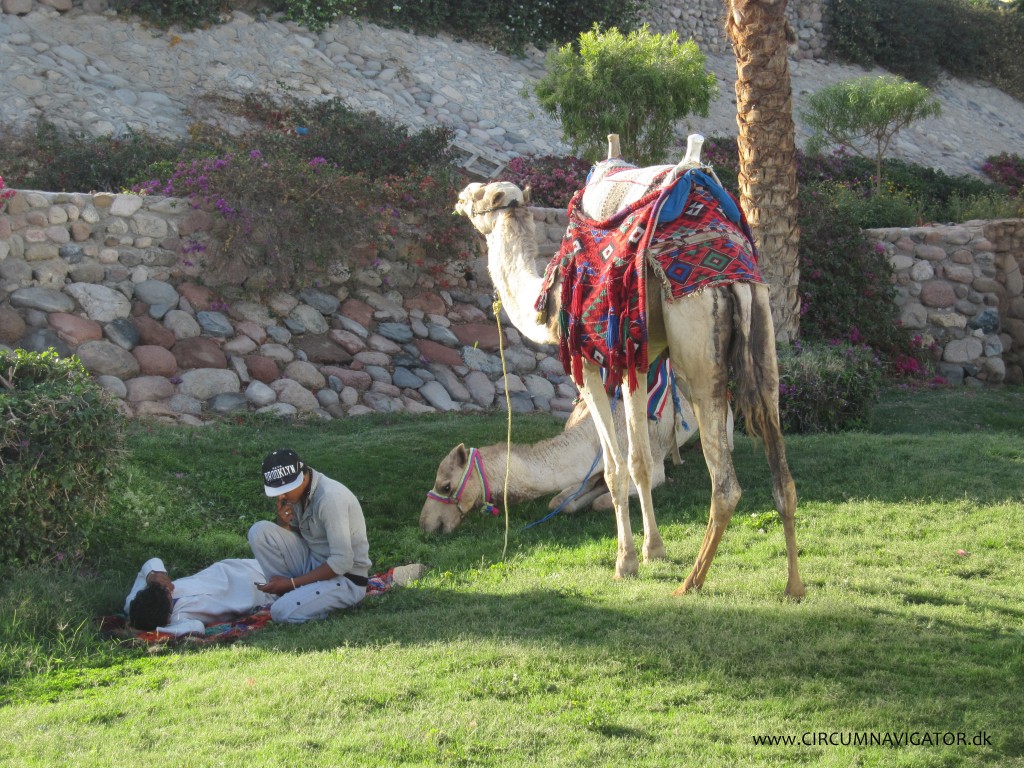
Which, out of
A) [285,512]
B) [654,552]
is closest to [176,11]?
[285,512]

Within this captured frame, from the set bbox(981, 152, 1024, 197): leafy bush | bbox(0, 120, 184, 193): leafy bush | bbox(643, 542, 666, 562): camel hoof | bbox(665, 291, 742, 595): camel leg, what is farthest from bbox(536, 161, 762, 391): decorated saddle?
bbox(981, 152, 1024, 197): leafy bush

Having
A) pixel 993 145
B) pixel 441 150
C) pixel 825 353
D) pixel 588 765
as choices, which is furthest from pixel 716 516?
pixel 993 145

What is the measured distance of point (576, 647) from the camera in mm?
5406

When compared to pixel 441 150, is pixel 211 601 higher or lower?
lower

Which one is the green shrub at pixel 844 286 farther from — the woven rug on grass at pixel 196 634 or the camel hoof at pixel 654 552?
the woven rug on grass at pixel 196 634

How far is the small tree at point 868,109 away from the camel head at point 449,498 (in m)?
14.2

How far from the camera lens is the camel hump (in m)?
6.62

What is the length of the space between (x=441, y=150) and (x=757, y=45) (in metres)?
6.36

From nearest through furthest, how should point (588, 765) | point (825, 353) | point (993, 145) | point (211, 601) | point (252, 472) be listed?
point (588, 765) < point (211, 601) < point (252, 472) < point (825, 353) < point (993, 145)

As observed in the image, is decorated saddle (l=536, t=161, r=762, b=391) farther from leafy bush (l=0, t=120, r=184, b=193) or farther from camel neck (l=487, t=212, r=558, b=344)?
leafy bush (l=0, t=120, r=184, b=193)

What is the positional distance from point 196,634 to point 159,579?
0.47 metres

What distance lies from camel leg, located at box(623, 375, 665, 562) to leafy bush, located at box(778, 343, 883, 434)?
14.7 feet

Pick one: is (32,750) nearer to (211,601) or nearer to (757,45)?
(211,601)

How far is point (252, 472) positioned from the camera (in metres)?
9.42
